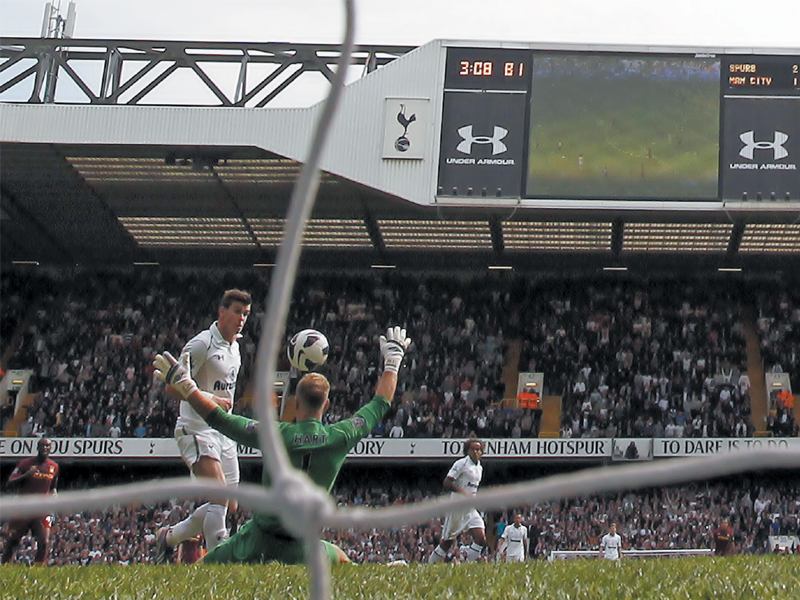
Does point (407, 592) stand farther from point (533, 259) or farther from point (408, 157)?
point (533, 259)

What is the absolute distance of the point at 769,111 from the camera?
863 inches

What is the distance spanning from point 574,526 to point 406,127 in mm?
8437

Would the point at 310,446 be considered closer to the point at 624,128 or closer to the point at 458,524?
the point at 458,524

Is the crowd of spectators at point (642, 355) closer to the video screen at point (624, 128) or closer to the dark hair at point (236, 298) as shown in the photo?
the video screen at point (624, 128)

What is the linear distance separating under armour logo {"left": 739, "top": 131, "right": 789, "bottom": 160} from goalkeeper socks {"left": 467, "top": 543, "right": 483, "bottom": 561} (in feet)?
41.5

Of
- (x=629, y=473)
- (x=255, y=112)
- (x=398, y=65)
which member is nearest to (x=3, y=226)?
(x=255, y=112)

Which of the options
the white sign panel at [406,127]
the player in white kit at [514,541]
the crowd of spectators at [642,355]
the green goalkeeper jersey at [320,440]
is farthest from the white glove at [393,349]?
the crowd of spectators at [642,355]

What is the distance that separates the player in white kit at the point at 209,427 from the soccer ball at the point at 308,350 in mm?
495

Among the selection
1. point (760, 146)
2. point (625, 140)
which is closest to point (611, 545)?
point (625, 140)

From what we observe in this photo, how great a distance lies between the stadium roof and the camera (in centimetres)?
2353

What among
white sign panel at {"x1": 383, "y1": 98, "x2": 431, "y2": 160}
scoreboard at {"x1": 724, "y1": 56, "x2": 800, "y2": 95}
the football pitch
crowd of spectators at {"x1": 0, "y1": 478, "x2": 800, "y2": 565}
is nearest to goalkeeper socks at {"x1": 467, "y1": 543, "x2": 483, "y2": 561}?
crowd of spectators at {"x1": 0, "y1": 478, "x2": 800, "y2": 565}

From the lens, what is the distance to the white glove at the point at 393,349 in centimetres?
585

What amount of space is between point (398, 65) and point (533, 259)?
764 cm

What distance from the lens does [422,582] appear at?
186 inches
